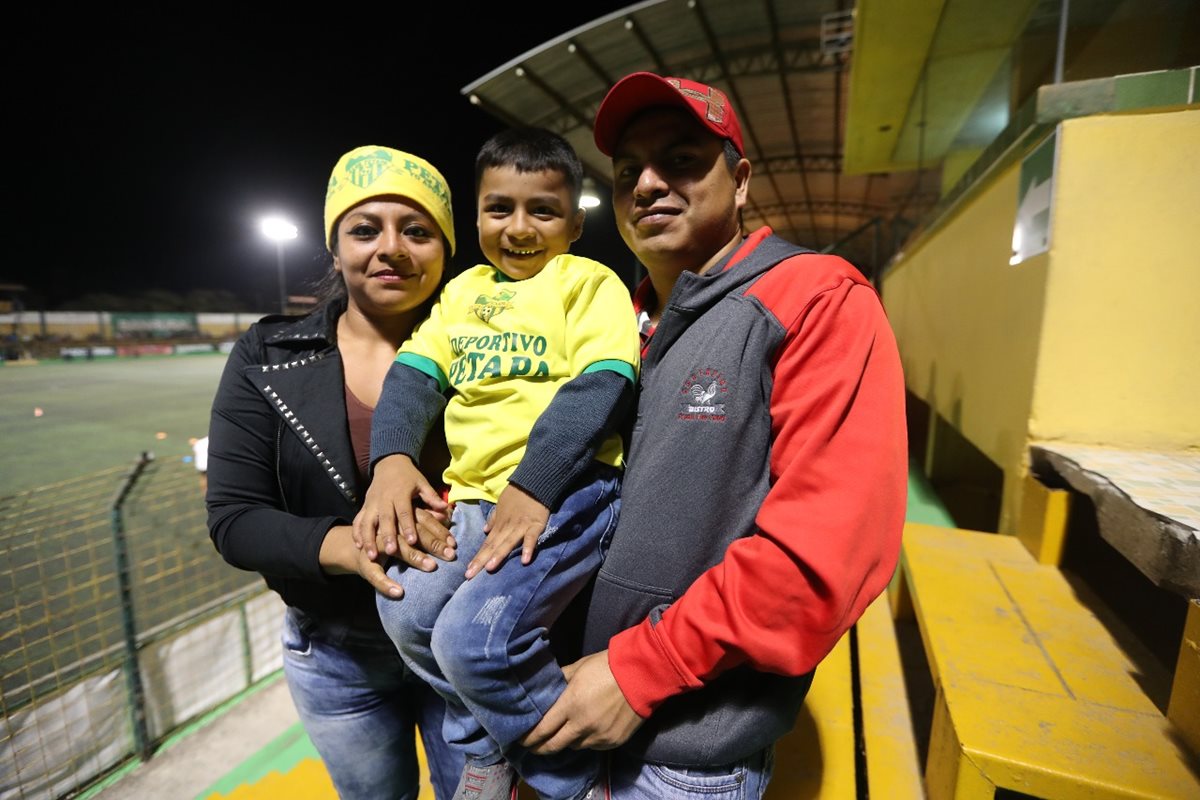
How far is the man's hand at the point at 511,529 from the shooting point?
1169 millimetres

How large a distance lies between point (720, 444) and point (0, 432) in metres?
20.0

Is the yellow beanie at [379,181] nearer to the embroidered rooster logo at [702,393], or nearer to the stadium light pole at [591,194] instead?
the embroidered rooster logo at [702,393]

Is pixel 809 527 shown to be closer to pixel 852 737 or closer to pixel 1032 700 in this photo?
pixel 1032 700

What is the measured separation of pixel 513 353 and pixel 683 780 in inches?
43.1

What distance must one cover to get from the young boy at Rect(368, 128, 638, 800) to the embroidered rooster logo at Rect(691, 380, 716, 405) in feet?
0.69

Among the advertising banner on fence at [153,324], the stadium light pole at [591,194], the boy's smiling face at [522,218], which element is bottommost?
the boy's smiling face at [522,218]

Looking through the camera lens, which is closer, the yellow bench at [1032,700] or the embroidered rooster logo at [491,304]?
the yellow bench at [1032,700]

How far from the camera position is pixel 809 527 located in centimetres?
99

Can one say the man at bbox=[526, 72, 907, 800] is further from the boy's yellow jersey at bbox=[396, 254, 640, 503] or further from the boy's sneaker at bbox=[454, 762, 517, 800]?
the boy's sneaker at bbox=[454, 762, 517, 800]

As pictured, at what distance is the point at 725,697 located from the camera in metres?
1.14

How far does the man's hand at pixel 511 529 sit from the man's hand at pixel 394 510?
0.12 m

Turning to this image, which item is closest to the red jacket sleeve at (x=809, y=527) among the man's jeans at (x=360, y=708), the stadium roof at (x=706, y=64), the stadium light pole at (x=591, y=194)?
the man's jeans at (x=360, y=708)

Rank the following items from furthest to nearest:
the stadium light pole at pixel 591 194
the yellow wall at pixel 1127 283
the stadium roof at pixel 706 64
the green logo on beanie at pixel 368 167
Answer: the stadium light pole at pixel 591 194 → the stadium roof at pixel 706 64 → the yellow wall at pixel 1127 283 → the green logo on beanie at pixel 368 167

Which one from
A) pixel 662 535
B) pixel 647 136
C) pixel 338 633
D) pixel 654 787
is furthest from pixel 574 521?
pixel 647 136
